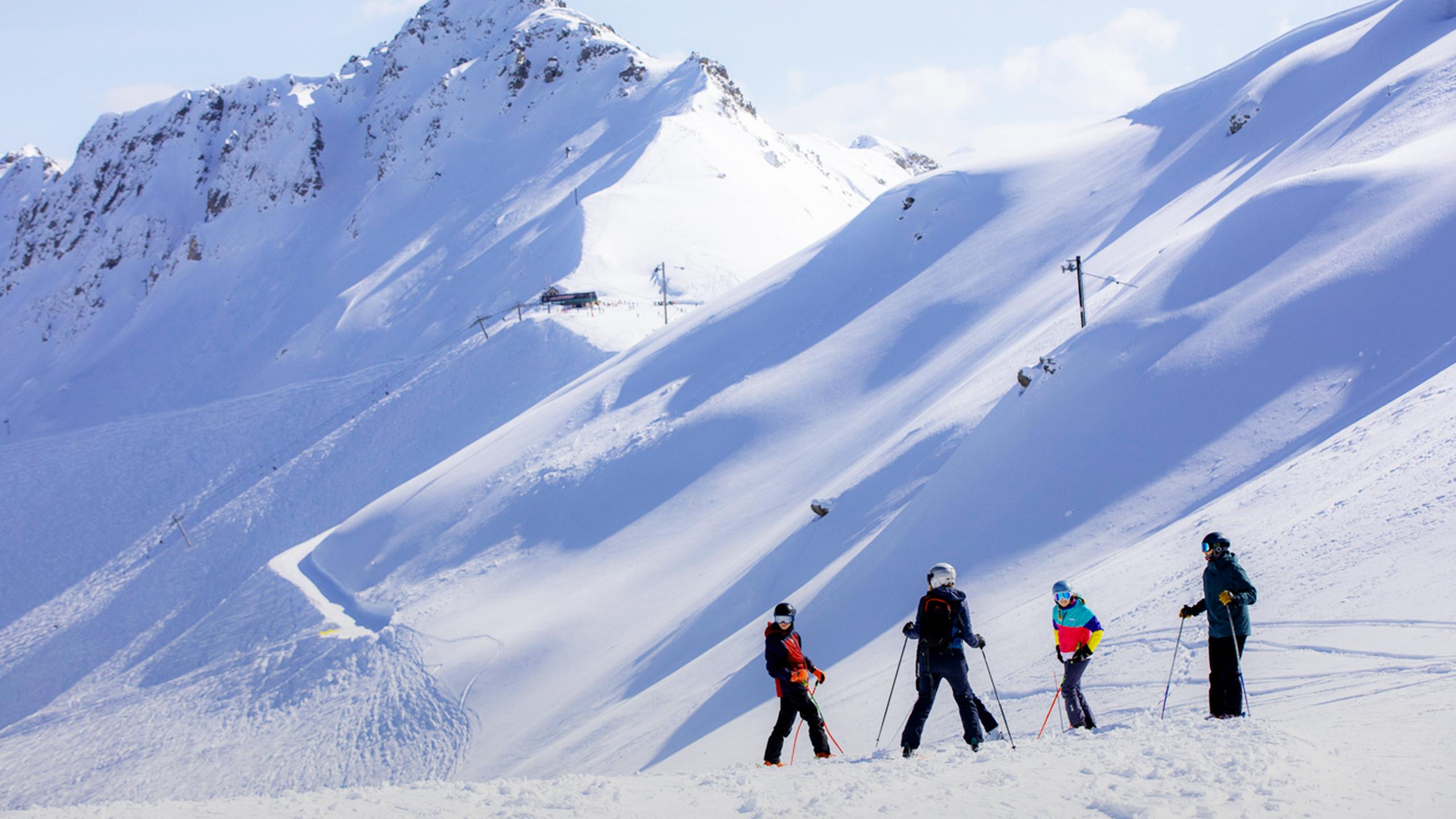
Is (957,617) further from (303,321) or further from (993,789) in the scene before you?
(303,321)

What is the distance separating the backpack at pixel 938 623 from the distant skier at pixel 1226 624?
6.95ft

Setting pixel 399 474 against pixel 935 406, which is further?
pixel 399 474

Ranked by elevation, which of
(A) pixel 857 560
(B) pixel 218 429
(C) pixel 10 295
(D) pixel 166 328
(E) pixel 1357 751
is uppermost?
(C) pixel 10 295

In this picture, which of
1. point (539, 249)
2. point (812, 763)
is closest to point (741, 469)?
point (812, 763)

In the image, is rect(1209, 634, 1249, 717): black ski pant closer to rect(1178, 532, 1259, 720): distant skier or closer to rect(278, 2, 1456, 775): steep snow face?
rect(1178, 532, 1259, 720): distant skier

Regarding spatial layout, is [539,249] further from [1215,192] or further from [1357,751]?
[1357,751]

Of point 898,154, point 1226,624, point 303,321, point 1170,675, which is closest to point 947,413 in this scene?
point 1170,675

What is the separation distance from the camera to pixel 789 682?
29.9 feet

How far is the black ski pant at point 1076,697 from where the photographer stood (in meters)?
8.58

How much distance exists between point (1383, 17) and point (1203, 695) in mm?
36955

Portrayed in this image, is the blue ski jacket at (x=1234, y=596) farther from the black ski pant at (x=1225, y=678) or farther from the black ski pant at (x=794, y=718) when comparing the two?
the black ski pant at (x=794, y=718)

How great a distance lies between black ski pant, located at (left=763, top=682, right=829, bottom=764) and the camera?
9.12 m

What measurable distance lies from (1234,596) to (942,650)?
2.42 metres

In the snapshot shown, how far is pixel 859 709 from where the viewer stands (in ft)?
40.4
